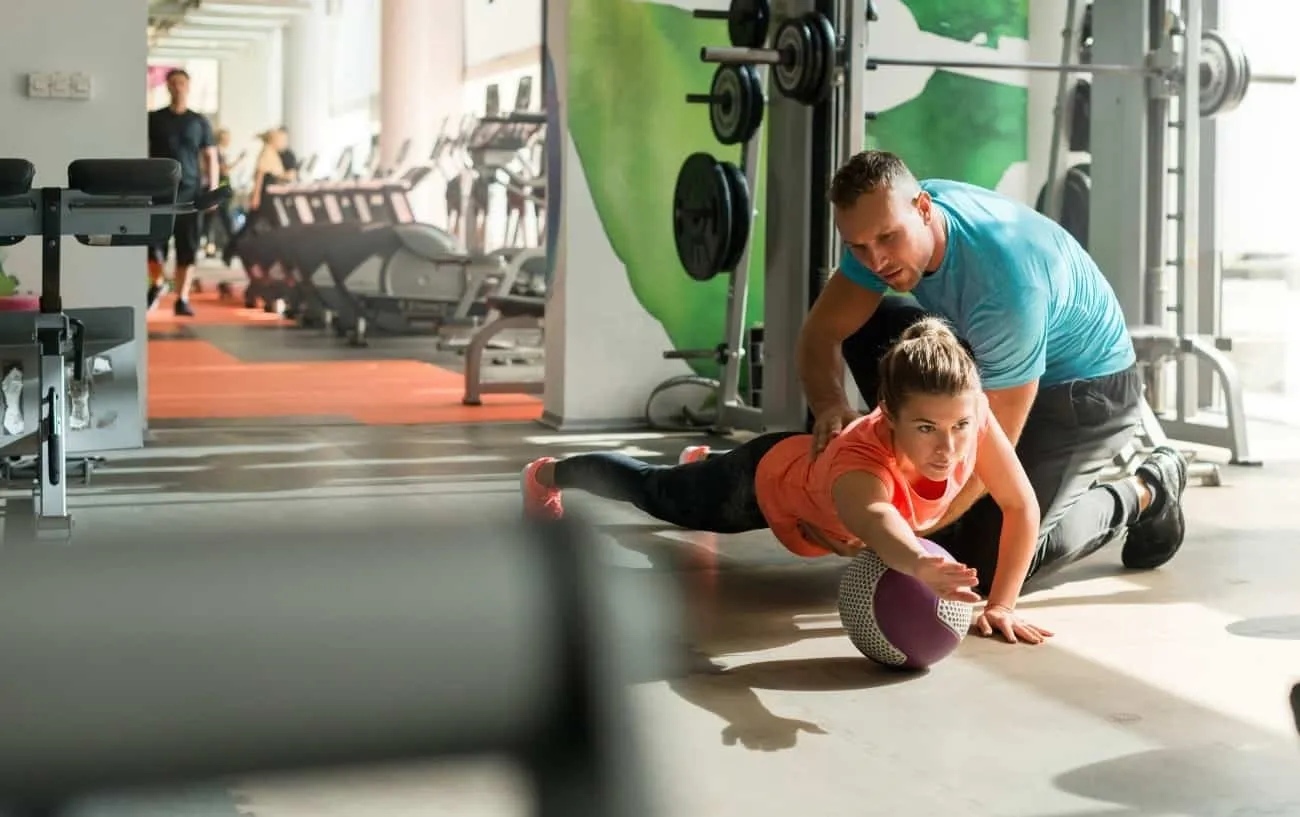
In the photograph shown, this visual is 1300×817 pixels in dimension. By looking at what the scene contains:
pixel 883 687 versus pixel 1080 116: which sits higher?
pixel 1080 116

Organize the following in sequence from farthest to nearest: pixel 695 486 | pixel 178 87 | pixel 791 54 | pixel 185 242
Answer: pixel 185 242
pixel 178 87
pixel 791 54
pixel 695 486

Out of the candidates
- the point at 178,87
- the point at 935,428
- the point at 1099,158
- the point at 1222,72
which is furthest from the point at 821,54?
the point at 178,87

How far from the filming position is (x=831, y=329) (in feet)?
9.27

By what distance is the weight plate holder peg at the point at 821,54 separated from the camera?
4203mm

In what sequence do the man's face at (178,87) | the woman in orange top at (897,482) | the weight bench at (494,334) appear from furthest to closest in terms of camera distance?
the man's face at (178,87) < the weight bench at (494,334) < the woman in orange top at (897,482)

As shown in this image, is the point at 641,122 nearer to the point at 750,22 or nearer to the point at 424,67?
the point at 750,22

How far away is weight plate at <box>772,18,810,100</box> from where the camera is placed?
425 centimetres

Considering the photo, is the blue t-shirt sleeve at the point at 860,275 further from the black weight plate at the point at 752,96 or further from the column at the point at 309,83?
the column at the point at 309,83

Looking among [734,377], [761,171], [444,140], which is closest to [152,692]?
[734,377]

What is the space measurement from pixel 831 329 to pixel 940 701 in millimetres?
781

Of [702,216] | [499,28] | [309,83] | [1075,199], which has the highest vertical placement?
[309,83]

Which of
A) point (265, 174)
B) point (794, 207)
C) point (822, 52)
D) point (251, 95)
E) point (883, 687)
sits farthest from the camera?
point (251, 95)

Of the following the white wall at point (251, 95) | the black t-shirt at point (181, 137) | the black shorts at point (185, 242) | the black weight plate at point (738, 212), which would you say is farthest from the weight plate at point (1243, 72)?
the white wall at point (251, 95)

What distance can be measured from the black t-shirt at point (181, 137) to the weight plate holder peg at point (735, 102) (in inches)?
200
